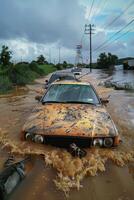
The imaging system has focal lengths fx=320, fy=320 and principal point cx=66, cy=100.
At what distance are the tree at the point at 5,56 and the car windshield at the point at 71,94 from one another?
32533mm

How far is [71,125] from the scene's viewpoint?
5988 millimetres

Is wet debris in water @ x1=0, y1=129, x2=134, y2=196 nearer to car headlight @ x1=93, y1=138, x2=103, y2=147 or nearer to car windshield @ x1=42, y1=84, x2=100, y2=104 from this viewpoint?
car headlight @ x1=93, y1=138, x2=103, y2=147

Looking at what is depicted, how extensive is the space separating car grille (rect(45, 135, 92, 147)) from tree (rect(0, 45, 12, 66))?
35063mm

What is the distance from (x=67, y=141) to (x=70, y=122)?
1.55 ft

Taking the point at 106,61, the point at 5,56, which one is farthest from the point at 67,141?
the point at 106,61

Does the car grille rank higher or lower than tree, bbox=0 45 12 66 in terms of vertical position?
lower

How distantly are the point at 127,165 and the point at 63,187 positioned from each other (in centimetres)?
154

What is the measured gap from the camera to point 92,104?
7.51 metres

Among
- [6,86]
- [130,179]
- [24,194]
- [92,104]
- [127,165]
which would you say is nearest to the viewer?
[24,194]

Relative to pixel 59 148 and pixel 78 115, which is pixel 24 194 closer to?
pixel 59 148

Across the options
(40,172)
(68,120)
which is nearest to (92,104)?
(68,120)

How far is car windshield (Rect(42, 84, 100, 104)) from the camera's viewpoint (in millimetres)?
7730

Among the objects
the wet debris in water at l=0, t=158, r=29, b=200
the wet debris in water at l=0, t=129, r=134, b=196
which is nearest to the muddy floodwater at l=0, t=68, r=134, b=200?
the wet debris in water at l=0, t=129, r=134, b=196

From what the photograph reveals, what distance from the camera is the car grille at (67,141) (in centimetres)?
573
